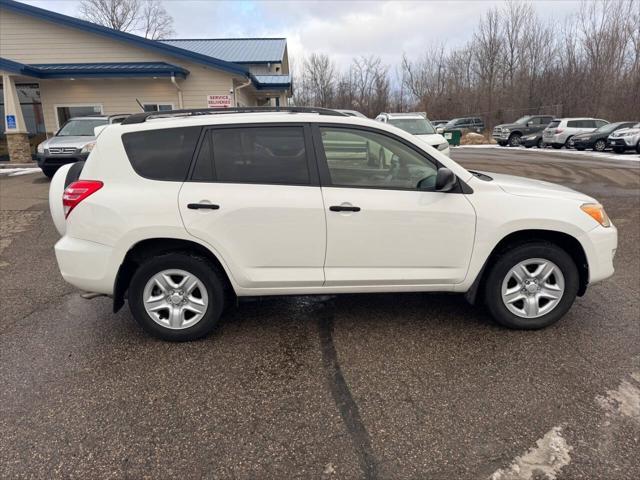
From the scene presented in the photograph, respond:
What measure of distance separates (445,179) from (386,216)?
0.52 meters

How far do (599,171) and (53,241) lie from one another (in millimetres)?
15349

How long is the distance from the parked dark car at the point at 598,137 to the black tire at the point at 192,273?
24734 mm

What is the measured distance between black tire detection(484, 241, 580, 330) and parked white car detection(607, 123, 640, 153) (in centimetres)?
2141

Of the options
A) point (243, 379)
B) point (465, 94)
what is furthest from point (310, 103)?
point (243, 379)

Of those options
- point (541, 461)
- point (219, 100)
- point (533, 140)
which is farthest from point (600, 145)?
point (541, 461)

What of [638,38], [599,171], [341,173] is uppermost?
[638,38]

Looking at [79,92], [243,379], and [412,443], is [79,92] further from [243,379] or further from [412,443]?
[412,443]

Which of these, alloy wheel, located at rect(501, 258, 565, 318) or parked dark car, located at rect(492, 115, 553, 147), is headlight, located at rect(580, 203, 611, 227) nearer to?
alloy wheel, located at rect(501, 258, 565, 318)

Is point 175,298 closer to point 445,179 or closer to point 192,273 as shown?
point 192,273

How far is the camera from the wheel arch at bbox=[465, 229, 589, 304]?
11.9ft

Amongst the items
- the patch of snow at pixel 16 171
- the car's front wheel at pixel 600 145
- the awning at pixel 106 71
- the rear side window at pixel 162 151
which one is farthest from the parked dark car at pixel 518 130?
the rear side window at pixel 162 151

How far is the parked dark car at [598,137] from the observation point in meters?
22.3

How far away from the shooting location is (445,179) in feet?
11.0

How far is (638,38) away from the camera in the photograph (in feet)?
119
